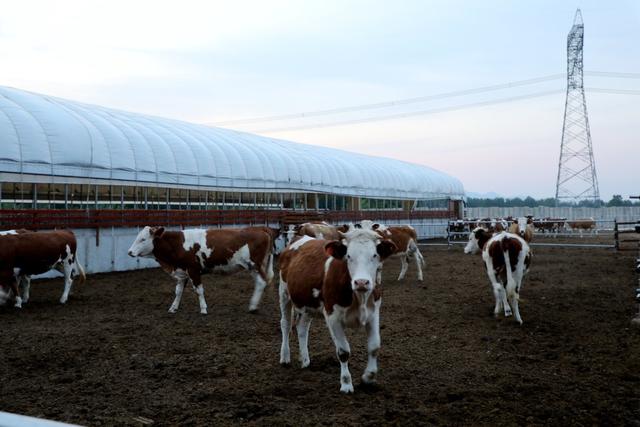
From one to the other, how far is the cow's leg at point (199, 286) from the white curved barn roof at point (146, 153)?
8.19 metres

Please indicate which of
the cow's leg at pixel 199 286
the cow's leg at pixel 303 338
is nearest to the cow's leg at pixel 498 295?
the cow's leg at pixel 303 338

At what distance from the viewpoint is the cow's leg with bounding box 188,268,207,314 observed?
35.5 ft

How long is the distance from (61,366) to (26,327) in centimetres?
301

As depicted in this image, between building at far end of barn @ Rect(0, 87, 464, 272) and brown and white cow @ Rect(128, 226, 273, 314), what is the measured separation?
6503 mm

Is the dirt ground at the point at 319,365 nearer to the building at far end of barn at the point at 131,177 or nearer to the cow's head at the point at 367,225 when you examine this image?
the cow's head at the point at 367,225

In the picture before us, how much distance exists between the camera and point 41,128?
17.1 meters

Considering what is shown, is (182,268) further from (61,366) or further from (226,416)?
(226,416)

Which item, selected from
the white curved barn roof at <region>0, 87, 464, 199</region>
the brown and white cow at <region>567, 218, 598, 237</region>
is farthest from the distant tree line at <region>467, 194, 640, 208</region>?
the white curved barn roof at <region>0, 87, 464, 199</region>

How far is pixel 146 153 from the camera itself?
20.8 meters

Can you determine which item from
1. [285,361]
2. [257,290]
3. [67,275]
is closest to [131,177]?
[67,275]

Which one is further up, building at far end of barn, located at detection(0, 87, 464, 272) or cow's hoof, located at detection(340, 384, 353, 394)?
building at far end of barn, located at detection(0, 87, 464, 272)

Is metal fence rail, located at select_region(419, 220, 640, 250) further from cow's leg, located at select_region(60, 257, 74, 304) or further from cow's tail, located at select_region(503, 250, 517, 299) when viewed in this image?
cow's leg, located at select_region(60, 257, 74, 304)

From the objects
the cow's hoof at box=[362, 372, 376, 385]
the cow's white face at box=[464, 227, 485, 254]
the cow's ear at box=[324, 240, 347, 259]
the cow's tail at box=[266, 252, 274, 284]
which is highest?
the cow's ear at box=[324, 240, 347, 259]

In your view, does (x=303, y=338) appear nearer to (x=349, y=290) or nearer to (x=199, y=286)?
(x=349, y=290)
